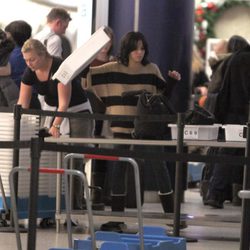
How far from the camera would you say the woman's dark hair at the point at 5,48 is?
11.1 metres

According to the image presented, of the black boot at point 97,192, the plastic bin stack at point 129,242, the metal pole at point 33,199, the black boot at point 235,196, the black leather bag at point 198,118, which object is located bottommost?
the black boot at point 235,196

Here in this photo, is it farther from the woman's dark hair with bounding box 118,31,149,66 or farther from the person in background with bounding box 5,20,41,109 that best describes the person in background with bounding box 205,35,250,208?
the person in background with bounding box 5,20,41,109

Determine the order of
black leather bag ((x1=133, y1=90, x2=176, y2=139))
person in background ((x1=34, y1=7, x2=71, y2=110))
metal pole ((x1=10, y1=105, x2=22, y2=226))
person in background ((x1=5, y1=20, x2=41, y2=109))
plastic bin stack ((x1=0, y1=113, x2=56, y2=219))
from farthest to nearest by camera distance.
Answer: person in background ((x1=34, y1=7, x2=71, y2=110))
person in background ((x1=5, y1=20, x2=41, y2=109))
plastic bin stack ((x1=0, y1=113, x2=56, y2=219))
black leather bag ((x1=133, y1=90, x2=176, y2=139))
metal pole ((x1=10, y1=105, x2=22, y2=226))

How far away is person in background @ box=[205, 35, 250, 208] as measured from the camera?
12203 mm

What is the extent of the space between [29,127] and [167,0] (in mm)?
2852

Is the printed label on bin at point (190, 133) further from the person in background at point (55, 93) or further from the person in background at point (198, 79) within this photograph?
the person in background at point (198, 79)

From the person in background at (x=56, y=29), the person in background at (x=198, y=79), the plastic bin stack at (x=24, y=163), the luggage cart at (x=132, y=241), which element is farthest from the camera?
the person in background at (x=198, y=79)

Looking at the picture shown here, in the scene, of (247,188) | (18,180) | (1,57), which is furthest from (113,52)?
(247,188)

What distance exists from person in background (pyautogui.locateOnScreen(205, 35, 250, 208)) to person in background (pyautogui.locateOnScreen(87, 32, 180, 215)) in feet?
5.24

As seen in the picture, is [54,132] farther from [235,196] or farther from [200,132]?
[235,196]

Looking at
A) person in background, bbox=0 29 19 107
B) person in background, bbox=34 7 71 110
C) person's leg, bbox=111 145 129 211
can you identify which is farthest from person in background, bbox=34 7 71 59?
person's leg, bbox=111 145 129 211

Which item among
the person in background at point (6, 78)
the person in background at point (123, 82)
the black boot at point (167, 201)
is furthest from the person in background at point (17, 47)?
the black boot at point (167, 201)

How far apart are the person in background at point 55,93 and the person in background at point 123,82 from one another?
0.20 meters

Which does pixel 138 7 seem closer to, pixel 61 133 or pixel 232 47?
pixel 232 47
